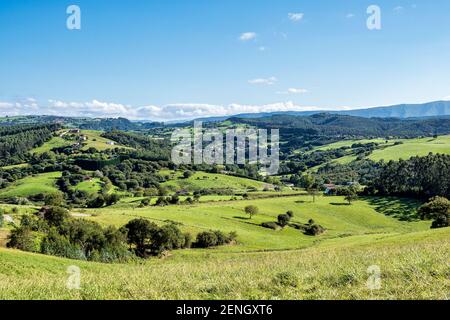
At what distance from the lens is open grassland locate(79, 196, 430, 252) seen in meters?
96.2

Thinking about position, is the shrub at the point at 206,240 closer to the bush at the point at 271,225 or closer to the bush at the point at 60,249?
the bush at the point at 271,225

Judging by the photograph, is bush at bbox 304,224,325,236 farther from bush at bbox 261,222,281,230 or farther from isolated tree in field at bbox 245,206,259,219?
isolated tree in field at bbox 245,206,259,219

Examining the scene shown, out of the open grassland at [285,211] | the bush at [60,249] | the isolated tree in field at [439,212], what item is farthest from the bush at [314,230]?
the bush at [60,249]

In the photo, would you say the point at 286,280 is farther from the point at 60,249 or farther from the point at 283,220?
the point at 283,220

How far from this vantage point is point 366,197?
158625mm

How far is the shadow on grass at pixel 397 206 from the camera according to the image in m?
129

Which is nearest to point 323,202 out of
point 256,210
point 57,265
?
point 256,210

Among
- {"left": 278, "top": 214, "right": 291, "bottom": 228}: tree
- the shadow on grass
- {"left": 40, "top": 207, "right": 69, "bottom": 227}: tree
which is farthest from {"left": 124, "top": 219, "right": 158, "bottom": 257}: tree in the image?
the shadow on grass

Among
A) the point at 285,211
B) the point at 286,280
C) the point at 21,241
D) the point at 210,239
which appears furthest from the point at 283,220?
the point at 286,280

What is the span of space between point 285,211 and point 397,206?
43.7 meters

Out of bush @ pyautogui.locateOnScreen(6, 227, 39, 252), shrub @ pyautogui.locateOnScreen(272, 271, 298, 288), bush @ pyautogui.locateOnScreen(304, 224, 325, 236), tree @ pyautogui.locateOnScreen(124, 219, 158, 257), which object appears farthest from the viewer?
bush @ pyautogui.locateOnScreen(304, 224, 325, 236)

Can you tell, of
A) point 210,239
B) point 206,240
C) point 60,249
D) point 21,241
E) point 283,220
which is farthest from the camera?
point 283,220

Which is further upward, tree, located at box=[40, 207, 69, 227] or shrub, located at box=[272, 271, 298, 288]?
shrub, located at box=[272, 271, 298, 288]

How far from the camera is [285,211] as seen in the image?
131 meters
